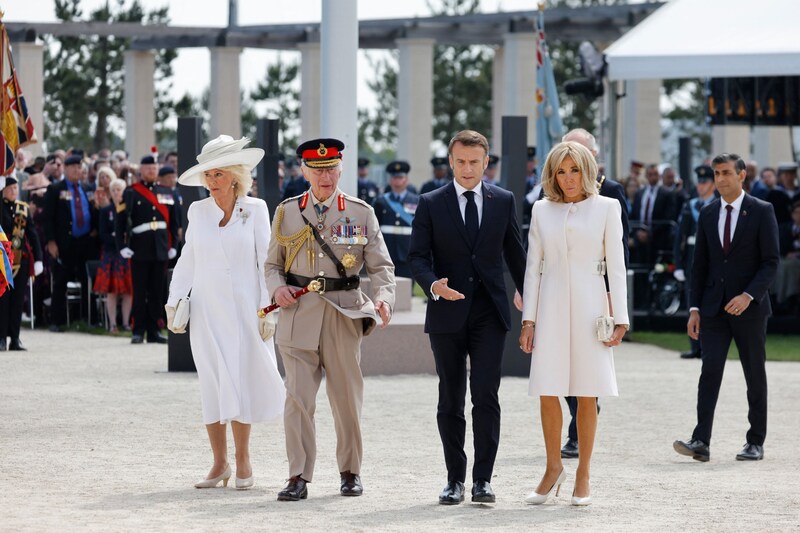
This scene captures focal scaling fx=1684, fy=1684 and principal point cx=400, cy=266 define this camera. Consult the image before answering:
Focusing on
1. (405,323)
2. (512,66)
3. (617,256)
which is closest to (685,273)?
(405,323)

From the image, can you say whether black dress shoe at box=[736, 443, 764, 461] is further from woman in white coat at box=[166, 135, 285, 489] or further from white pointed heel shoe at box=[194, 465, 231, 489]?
white pointed heel shoe at box=[194, 465, 231, 489]

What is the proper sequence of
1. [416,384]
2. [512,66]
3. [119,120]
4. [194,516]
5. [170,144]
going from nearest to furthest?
1. [194,516]
2. [416,384]
3. [512,66]
4. [119,120]
5. [170,144]

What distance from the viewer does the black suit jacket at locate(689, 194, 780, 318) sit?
10312 millimetres

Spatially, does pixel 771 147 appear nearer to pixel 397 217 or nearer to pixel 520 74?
pixel 520 74

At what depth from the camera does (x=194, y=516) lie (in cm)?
775

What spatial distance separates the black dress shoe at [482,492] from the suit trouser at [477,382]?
25 millimetres

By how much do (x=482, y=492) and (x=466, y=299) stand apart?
3.08ft

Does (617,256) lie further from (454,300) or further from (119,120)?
(119,120)

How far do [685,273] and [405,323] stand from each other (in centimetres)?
477

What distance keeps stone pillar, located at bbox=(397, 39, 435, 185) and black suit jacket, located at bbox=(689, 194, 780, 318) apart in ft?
75.8

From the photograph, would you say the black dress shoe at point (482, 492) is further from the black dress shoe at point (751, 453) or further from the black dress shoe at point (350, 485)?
the black dress shoe at point (751, 453)

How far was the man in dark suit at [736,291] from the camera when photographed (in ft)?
33.7

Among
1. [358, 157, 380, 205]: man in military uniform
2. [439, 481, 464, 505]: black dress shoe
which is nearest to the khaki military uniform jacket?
[439, 481, 464, 505]: black dress shoe

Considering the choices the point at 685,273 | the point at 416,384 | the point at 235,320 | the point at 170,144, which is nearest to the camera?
the point at 235,320
